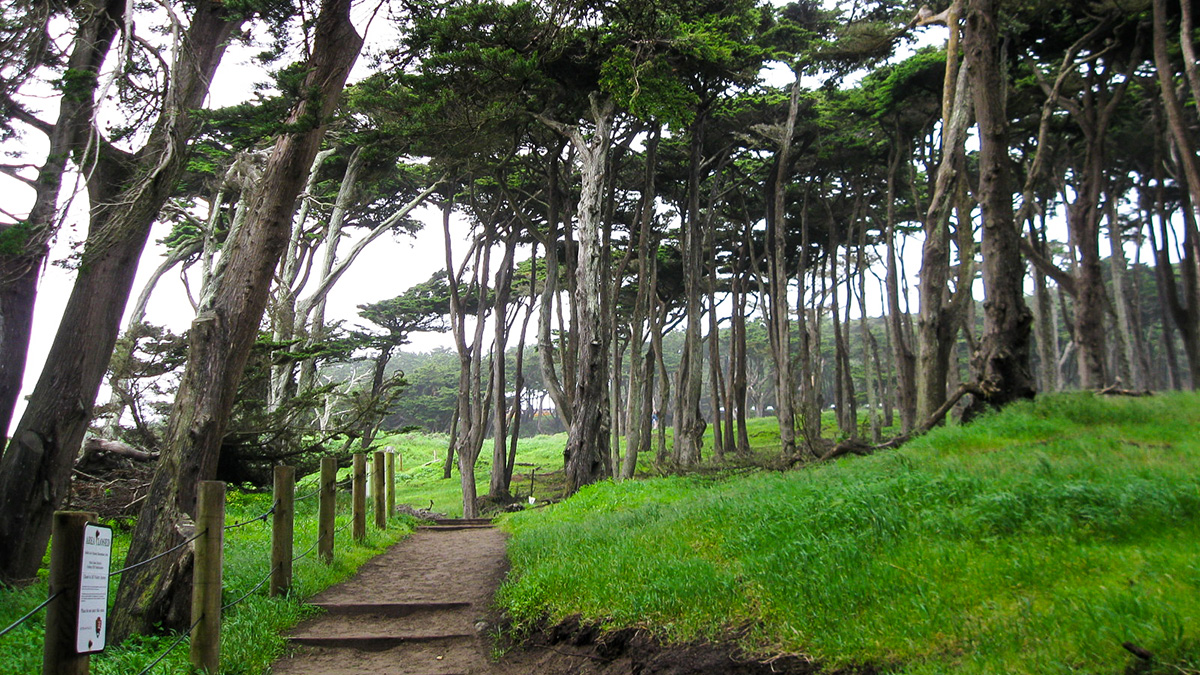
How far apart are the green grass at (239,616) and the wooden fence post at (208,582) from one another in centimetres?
12

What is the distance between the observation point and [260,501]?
12.6 meters

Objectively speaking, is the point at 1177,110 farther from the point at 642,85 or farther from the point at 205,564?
the point at 205,564

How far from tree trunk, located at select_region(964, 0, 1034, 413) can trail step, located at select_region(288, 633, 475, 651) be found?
724 cm

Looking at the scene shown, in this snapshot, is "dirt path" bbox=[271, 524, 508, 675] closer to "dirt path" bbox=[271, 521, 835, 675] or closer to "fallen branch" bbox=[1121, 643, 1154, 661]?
"dirt path" bbox=[271, 521, 835, 675]

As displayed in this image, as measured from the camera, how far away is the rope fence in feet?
9.38

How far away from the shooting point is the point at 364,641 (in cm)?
527

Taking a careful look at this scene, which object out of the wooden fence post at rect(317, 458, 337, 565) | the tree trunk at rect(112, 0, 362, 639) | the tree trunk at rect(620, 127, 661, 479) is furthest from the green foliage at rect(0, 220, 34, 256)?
the tree trunk at rect(620, 127, 661, 479)

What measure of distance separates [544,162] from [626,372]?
37.2m

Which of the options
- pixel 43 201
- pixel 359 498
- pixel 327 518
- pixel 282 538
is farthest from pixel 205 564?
pixel 43 201

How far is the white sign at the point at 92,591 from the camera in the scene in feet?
9.27

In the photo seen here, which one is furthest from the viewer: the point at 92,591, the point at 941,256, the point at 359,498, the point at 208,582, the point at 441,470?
the point at 441,470

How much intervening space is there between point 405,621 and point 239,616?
122cm

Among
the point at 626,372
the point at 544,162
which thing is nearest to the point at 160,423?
the point at 544,162

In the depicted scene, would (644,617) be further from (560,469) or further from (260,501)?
(560,469)
